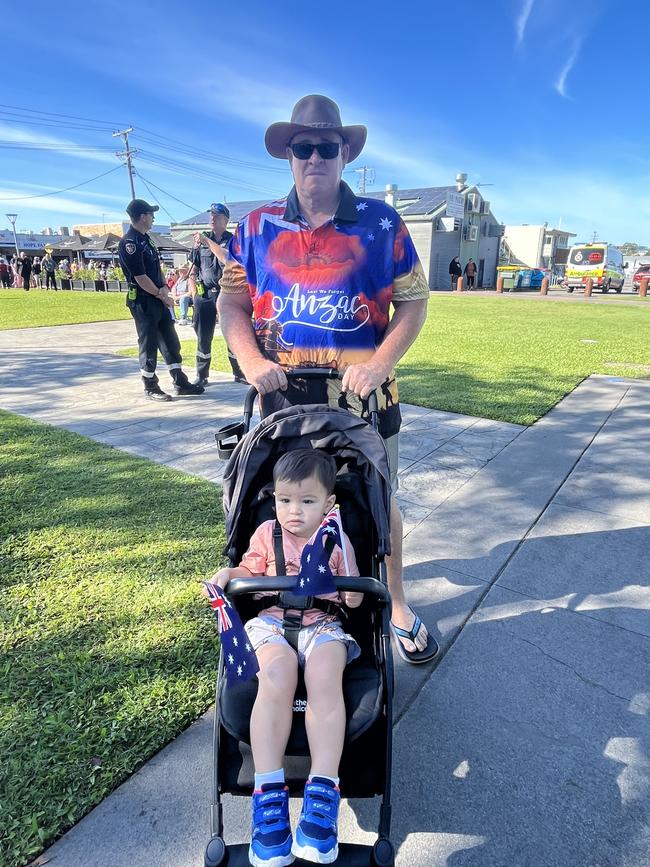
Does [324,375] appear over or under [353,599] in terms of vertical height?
over

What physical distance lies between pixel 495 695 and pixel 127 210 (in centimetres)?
565

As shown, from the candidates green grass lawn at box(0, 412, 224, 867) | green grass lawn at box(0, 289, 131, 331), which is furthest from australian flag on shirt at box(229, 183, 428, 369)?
green grass lawn at box(0, 289, 131, 331)

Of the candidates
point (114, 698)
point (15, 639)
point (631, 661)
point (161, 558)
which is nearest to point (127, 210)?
point (161, 558)

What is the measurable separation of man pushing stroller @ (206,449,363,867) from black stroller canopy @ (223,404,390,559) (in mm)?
85

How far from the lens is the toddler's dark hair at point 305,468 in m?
1.88

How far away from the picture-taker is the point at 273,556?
192 centimetres

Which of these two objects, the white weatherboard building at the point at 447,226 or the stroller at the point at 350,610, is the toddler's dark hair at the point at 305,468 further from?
the white weatherboard building at the point at 447,226

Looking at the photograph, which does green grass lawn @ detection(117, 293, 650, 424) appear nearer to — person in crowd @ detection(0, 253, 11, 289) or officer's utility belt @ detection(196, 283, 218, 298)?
officer's utility belt @ detection(196, 283, 218, 298)

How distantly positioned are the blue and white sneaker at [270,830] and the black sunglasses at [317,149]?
2148mm

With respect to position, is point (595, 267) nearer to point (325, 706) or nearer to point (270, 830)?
point (325, 706)

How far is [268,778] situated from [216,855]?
215 millimetres

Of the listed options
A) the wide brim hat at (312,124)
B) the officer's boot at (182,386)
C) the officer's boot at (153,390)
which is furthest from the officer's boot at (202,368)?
the wide brim hat at (312,124)

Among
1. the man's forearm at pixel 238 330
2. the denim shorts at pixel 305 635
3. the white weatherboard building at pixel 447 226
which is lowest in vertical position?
the denim shorts at pixel 305 635

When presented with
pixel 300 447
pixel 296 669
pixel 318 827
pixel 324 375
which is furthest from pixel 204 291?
pixel 318 827
